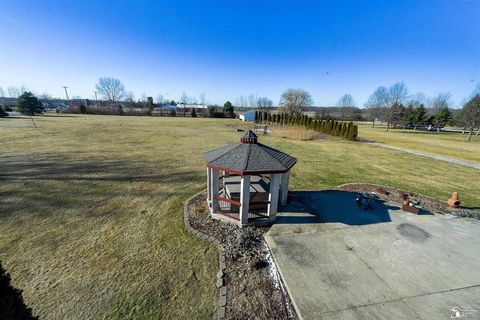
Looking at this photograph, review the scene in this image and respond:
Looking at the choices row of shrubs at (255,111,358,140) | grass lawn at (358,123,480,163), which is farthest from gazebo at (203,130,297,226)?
row of shrubs at (255,111,358,140)

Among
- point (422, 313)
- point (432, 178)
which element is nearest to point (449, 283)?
point (422, 313)

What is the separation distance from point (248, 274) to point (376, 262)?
2.95 m

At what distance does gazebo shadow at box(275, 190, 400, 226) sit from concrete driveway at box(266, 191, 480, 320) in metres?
0.03

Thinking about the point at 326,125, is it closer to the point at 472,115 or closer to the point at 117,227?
the point at 472,115

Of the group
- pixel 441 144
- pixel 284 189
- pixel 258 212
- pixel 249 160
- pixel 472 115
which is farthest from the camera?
pixel 472 115

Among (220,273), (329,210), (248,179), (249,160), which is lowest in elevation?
(220,273)

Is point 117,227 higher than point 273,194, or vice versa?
point 273,194

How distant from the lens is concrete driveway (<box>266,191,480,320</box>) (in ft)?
12.0

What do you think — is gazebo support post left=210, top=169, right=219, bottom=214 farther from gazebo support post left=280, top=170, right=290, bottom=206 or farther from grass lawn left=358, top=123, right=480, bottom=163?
grass lawn left=358, top=123, right=480, bottom=163

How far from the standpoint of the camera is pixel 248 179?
18.7 ft

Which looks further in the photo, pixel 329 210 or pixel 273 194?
pixel 329 210

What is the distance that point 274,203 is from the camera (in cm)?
614

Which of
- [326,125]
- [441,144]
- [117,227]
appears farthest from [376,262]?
[441,144]

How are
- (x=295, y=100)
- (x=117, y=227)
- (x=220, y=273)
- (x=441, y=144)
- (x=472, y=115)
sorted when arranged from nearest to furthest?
(x=220, y=273) → (x=117, y=227) → (x=441, y=144) → (x=472, y=115) → (x=295, y=100)
